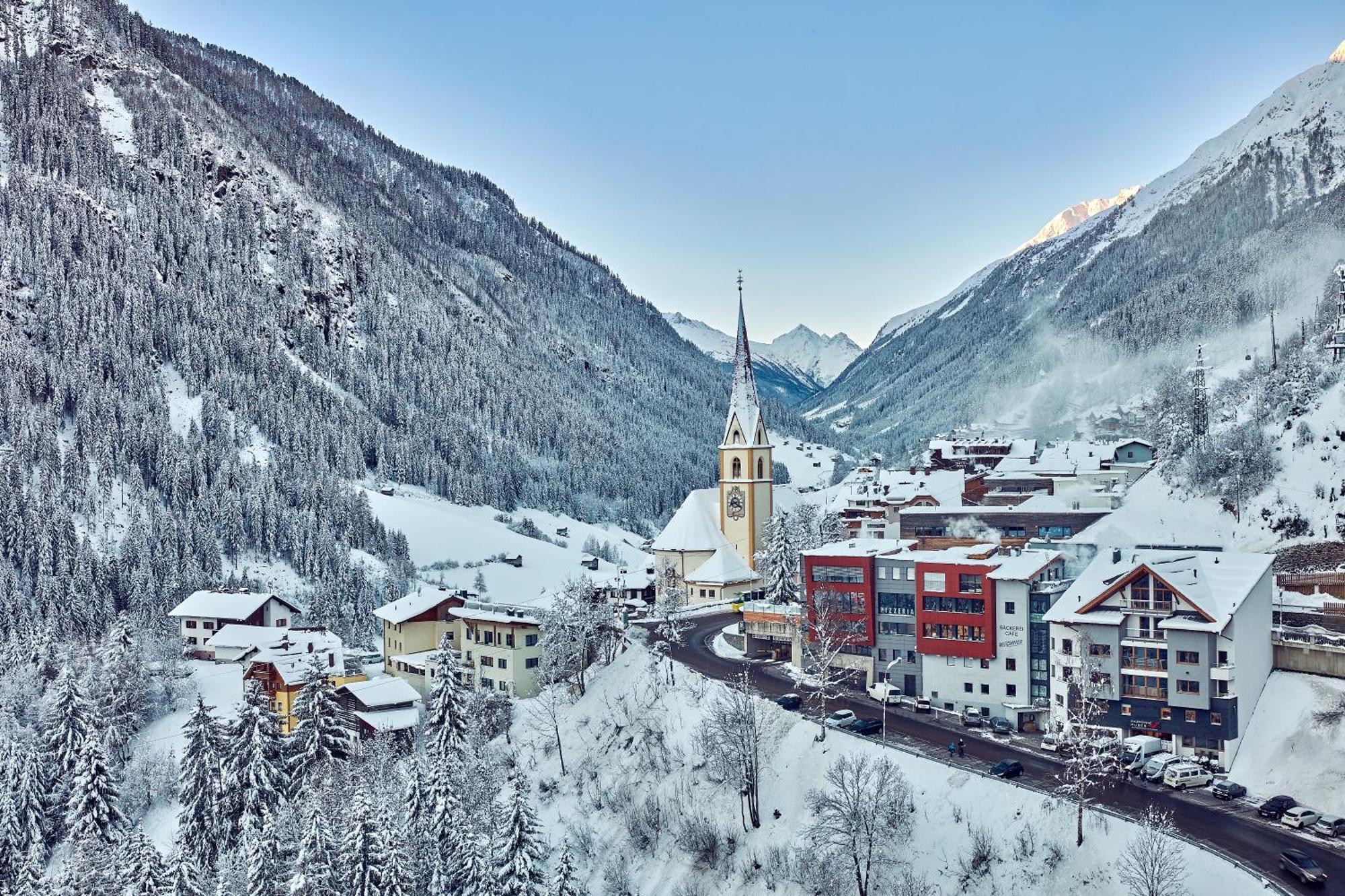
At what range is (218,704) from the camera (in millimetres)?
84562

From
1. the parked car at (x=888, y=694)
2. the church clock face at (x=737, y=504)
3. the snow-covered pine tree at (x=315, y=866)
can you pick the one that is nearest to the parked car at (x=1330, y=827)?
the parked car at (x=888, y=694)

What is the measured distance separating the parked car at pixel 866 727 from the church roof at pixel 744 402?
5589 cm

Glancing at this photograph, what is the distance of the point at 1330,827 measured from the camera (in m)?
41.7

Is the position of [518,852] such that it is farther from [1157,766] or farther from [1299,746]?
[1299,746]

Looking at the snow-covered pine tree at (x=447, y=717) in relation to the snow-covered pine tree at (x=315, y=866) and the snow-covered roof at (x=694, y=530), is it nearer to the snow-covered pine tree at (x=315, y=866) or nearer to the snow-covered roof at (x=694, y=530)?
the snow-covered pine tree at (x=315, y=866)

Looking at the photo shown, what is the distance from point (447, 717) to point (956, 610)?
30819 millimetres

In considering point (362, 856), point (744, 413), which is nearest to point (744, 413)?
point (744, 413)

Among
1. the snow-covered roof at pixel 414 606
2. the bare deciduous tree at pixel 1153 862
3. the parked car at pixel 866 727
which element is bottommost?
the bare deciduous tree at pixel 1153 862

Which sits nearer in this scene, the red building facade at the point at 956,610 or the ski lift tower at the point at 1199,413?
the red building facade at the point at 956,610

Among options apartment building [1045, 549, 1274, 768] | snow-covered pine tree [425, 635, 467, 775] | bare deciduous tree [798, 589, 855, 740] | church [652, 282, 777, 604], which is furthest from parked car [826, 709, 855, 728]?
church [652, 282, 777, 604]

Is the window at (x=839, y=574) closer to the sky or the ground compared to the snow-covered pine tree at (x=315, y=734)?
closer to the sky

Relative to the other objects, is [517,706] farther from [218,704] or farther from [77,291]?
[77,291]

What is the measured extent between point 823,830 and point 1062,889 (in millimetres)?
10125

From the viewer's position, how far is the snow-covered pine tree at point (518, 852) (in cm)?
4941
